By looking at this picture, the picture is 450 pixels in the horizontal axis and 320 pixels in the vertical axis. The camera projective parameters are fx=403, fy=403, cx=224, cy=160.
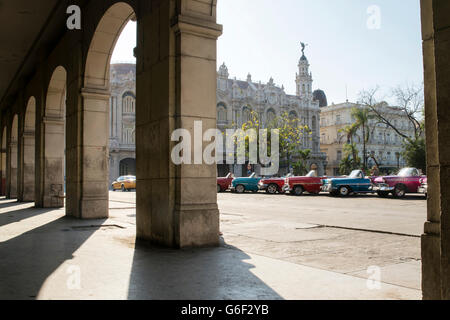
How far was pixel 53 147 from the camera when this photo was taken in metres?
16.2

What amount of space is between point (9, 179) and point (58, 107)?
11.4 meters

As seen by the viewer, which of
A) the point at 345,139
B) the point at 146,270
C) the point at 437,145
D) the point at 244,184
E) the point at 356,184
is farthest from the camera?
the point at 345,139

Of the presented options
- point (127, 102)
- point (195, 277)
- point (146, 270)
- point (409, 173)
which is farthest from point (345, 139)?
point (195, 277)

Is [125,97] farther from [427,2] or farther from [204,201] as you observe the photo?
[427,2]

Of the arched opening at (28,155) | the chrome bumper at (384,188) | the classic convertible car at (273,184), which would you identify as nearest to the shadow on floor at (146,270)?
the arched opening at (28,155)

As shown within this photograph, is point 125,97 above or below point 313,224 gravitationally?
above

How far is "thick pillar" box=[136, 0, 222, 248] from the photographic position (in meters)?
6.52

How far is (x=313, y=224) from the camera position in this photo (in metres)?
9.61

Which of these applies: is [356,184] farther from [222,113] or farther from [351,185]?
[222,113]

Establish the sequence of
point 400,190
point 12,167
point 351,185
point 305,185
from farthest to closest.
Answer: point 305,185
point 12,167
point 351,185
point 400,190

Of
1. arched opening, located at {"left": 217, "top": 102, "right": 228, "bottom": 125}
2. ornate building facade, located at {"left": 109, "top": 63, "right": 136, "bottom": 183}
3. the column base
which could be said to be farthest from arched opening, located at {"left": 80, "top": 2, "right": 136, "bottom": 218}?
arched opening, located at {"left": 217, "top": 102, "right": 228, "bottom": 125}

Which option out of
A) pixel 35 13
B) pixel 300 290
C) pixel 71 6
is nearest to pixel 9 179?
pixel 35 13

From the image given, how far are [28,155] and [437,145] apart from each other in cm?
2052

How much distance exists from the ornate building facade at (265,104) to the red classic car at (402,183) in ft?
122
